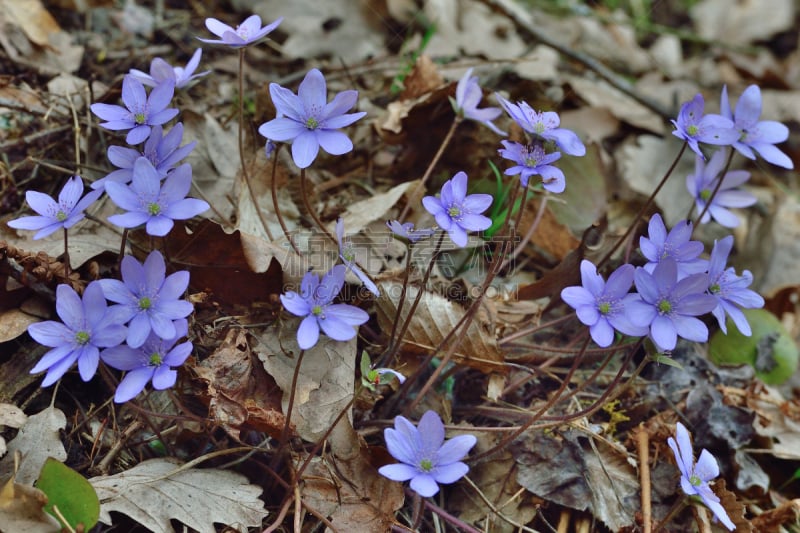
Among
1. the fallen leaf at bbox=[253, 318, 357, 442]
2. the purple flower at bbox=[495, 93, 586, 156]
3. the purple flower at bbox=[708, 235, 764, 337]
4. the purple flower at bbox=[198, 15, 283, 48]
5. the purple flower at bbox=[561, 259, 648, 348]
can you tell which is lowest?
the fallen leaf at bbox=[253, 318, 357, 442]

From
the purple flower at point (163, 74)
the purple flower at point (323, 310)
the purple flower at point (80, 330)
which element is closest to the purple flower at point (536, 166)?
the purple flower at point (323, 310)

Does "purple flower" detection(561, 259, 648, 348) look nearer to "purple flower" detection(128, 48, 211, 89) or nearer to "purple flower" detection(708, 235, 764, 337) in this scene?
"purple flower" detection(708, 235, 764, 337)

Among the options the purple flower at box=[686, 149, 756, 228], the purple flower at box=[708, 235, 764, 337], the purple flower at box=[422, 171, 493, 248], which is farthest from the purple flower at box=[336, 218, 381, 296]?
the purple flower at box=[686, 149, 756, 228]

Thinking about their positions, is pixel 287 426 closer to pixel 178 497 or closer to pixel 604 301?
pixel 178 497

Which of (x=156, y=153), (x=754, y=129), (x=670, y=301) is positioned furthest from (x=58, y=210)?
(x=754, y=129)

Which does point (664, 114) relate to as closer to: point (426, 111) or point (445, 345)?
point (426, 111)

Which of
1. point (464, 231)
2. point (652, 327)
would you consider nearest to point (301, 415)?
point (464, 231)

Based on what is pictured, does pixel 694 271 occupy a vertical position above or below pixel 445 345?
above
